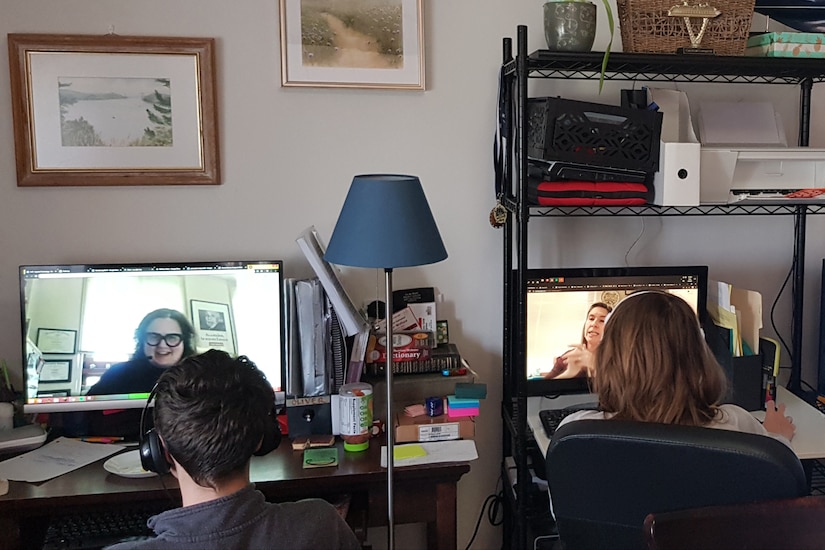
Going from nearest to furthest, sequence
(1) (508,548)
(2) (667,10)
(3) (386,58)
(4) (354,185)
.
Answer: (4) (354,185)
(2) (667,10)
(3) (386,58)
(1) (508,548)

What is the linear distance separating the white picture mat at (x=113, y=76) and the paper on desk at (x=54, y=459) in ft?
2.39

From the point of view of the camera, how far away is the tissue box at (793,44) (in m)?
1.99

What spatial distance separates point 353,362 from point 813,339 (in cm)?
150

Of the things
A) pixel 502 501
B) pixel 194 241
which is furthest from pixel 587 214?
pixel 194 241

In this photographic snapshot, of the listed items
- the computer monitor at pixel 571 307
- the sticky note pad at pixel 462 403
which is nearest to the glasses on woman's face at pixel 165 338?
the sticky note pad at pixel 462 403

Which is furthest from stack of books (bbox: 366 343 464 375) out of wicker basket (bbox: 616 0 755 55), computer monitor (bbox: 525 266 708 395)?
wicker basket (bbox: 616 0 755 55)

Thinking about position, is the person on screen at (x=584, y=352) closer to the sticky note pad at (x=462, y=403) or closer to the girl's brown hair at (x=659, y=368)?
the sticky note pad at (x=462, y=403)

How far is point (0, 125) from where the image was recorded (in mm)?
2041

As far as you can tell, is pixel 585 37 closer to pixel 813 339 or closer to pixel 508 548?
pixel 813 339

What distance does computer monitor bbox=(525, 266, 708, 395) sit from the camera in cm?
213

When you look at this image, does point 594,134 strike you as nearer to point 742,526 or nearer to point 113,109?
point 742,526

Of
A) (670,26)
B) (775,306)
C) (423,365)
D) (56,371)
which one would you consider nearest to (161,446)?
(56,371)

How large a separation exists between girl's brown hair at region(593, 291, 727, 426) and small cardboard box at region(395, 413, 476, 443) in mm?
458

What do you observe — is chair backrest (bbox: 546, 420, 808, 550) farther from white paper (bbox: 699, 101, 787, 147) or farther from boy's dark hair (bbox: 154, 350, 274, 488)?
white paper (bbox: 699, 101, 787, 147)
